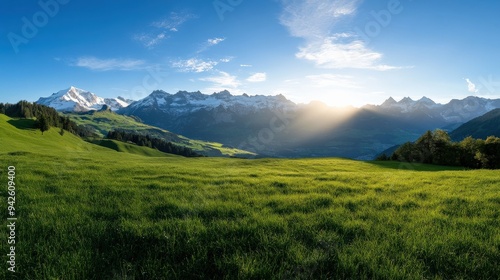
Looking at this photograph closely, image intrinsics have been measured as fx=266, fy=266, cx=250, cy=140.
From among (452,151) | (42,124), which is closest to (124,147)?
(42,124)

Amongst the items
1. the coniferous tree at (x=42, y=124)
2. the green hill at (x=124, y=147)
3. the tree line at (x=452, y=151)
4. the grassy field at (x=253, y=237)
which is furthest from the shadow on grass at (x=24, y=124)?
the tree line at (x=452, y=151)

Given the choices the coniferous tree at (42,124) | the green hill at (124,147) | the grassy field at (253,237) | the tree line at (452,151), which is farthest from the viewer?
the green hill at (124,147)

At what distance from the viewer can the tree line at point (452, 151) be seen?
7300 centimetres

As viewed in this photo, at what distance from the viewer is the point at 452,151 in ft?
268

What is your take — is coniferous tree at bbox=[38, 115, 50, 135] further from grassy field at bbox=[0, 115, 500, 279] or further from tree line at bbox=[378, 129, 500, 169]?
tree line at bbox=[378, 129, 500, 169]

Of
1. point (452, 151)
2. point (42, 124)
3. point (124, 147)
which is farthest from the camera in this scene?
point (124, 147)

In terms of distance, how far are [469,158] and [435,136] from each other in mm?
11247

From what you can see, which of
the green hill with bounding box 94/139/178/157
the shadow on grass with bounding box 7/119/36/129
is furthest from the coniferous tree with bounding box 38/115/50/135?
the green hill with bounding box 94/139/178/157

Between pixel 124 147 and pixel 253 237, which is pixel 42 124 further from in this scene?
pixel 253 237

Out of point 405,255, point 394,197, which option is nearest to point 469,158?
point 394,197

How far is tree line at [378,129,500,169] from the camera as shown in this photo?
73000mm

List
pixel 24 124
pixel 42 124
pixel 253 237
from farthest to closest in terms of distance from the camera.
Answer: pixel 24 124, pixel 42 124, pixel 253 237

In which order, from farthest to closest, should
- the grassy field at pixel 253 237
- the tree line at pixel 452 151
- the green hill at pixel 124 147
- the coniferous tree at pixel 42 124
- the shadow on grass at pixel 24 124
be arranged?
the green hill at pixel 124 147 → the coniferous tree at pixel 42 124 → the shadow on grass at pixel 24 124 → the tree line at pixel 452 151 → the grassy field at pixel 253 237

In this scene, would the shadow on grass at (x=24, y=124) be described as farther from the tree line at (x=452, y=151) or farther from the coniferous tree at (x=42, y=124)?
the tree line at (x=452, y=151)
